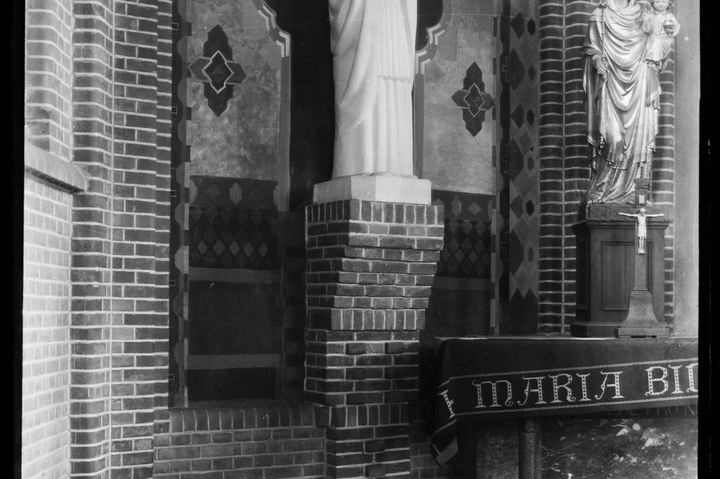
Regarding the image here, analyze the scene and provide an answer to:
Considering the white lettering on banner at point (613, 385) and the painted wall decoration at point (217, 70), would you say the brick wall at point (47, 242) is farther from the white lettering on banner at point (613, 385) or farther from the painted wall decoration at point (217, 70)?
the white lettering on banner at point (613, 385)

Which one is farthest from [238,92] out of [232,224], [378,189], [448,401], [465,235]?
[448,401]

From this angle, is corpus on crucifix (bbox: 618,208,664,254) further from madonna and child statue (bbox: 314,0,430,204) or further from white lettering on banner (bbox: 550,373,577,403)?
madonna and child statue (bbox: 314,0,430,204)

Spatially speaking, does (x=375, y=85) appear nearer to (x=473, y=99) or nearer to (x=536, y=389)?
(x=473, y=99)

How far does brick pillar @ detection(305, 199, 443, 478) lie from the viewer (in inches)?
276

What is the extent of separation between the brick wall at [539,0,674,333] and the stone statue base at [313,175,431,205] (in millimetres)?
1640

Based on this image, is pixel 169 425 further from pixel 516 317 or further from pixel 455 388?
pixel 516 317

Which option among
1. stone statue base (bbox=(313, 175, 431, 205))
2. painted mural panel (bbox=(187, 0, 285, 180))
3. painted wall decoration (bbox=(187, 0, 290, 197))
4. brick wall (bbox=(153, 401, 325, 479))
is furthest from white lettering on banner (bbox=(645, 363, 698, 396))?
painted mural panel (bbox=(187, 0, 285, 180))

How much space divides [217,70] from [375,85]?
114cm

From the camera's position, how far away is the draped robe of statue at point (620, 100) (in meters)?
7.62

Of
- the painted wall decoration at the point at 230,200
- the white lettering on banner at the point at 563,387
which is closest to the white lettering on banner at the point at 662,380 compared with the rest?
the white lettering on banner at the point at 563,387

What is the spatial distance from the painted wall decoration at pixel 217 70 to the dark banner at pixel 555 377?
2.34 m

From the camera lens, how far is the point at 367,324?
710 cm

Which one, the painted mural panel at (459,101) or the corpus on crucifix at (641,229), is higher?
the painted mural panel at (459,101)

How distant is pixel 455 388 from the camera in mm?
6676
